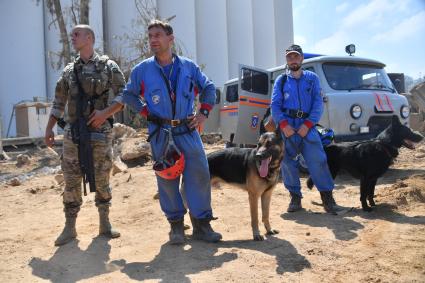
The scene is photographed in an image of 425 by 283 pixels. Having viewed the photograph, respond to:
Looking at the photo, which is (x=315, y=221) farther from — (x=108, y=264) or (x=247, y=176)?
(x=108, y=264)

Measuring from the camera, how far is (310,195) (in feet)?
21.5

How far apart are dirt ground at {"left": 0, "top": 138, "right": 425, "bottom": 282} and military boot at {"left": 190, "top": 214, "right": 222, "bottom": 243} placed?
0.07 metres

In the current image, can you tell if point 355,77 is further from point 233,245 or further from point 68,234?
point 68,234

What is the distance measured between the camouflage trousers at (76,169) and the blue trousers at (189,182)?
1.79 ft

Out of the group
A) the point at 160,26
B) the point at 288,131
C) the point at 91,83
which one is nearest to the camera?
the point at 160,26

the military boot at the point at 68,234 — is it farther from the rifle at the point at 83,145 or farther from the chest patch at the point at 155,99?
the chest patch at the point at 155,99

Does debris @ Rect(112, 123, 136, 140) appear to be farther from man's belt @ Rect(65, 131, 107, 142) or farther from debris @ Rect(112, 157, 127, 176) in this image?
man's belt @ Rect(65, 131, 107, 142)

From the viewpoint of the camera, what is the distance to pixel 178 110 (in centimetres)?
407

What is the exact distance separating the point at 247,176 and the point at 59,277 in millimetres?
1975

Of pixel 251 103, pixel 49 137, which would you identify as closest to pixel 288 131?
pixel 49 137

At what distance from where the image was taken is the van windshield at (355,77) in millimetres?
7797

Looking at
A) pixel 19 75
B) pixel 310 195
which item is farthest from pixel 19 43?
pixel 310 195

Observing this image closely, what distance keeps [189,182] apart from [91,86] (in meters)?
1.31

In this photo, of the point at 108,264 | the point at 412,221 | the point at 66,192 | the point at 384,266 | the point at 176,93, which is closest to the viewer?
the point at 384,266
